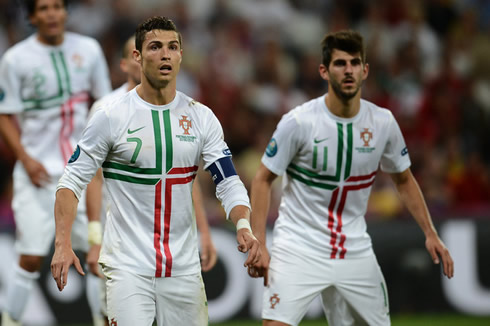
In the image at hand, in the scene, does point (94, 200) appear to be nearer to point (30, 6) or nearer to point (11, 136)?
point (11, 136)

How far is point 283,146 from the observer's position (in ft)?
18.4

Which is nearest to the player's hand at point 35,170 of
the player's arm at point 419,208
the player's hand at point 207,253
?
the player's hand at point 207,253

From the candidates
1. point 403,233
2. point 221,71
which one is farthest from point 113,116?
point 221,71

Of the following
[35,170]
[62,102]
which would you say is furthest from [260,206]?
[62,102]

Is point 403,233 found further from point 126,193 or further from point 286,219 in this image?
point 126,193

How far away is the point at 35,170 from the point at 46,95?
0.60 m

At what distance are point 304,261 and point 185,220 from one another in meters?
1.05

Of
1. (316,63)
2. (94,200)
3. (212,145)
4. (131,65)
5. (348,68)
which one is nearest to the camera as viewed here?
(212,145)

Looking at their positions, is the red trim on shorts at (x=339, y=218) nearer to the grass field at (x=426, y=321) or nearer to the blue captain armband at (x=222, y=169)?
the blue captain armband at (x=222, y=169)

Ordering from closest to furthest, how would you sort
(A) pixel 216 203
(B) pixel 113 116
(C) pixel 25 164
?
(B) pixel 113 116, (C) pixel 25 164, (A) pixel 216 203

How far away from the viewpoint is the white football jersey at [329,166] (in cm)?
564

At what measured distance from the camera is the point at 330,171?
566 centimetres

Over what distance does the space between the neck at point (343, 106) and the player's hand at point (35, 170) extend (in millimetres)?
2293

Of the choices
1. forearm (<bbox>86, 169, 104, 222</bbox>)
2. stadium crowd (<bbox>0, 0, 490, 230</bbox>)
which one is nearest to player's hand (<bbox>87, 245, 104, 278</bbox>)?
forearm (<bbox>86, 169, 104, 222</bbox>)
